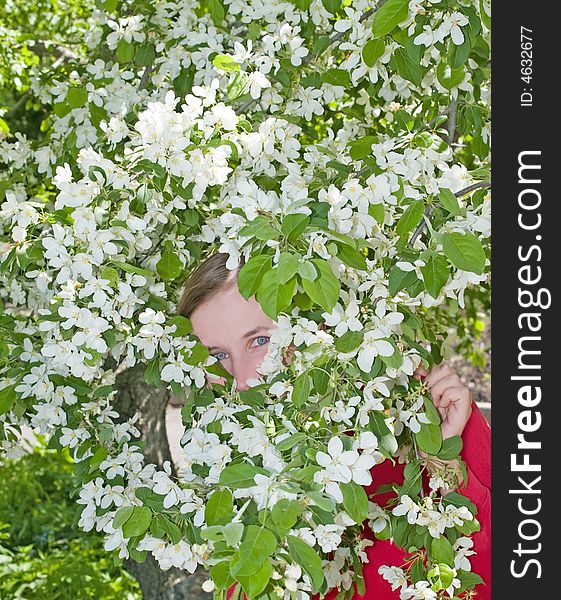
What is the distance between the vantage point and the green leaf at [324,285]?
98cm

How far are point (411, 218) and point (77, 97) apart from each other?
2.82 feet

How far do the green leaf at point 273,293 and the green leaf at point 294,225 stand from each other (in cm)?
4

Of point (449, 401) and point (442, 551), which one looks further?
point (449, 401)

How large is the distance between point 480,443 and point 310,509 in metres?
0.66

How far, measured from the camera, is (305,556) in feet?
3.01

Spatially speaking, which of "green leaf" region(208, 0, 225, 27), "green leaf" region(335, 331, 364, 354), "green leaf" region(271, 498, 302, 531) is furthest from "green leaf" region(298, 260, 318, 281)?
"green leaf" region(208, 0, 225, 27)

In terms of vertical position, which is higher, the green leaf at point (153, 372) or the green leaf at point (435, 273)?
the green leaf at point (153, 372)

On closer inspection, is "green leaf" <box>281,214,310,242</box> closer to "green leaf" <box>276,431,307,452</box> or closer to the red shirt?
"green leaf" <box>276,431,307,452</box>

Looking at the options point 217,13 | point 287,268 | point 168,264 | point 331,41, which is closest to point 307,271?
point 287,268

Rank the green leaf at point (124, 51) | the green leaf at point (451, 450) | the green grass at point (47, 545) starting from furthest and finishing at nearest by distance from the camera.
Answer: the green grass at point (47, 545)
the green leaf at point (124, 51)
the green leaf at point (451, 450)

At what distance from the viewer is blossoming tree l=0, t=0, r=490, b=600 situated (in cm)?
101

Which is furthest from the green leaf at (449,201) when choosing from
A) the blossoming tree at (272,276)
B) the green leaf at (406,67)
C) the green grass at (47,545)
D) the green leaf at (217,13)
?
the green grass at (47,545)

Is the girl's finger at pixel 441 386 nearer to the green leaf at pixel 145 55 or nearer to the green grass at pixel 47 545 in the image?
the green leaf at pixel 145 55

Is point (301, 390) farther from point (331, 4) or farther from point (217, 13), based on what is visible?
point (217, 13)
